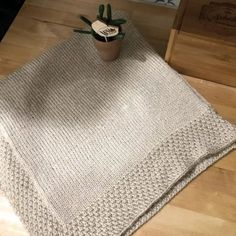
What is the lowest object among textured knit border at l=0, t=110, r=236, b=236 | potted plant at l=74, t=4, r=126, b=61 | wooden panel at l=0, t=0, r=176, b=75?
textured knit border at l=0, t=110, r=236, b=236

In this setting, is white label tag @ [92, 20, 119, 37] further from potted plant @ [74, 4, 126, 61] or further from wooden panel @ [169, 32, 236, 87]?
wooden panel @ [169, 32, 236, 87]

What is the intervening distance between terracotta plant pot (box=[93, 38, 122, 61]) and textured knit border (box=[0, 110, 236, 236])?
237 mm

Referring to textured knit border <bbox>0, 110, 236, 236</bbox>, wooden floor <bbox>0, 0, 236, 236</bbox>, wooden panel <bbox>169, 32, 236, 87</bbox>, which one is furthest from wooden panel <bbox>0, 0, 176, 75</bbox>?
textured knit border <bbox>0, 110, 236, 236</bbox>

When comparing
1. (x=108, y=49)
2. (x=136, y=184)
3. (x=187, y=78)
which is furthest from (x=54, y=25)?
(x=136, y=184)

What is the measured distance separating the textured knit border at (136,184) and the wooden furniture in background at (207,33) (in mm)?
128

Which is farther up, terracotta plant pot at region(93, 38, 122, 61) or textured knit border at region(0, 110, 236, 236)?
terracotta plant pot at region(93, 38, 122, 61)

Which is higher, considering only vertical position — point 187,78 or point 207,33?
point 207,33

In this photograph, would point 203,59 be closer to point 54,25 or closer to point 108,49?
point 108,49

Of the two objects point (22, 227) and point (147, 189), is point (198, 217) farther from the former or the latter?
point (22, 227)

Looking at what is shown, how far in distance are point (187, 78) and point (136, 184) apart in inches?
12.0

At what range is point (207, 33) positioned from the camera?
771 mm

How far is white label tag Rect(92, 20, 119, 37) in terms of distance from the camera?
80 cm

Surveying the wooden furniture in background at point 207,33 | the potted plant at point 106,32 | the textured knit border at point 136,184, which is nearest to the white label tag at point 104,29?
the potted plant at point 106,32

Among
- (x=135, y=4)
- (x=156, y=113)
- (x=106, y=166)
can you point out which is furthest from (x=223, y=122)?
(x=135, y=4)
